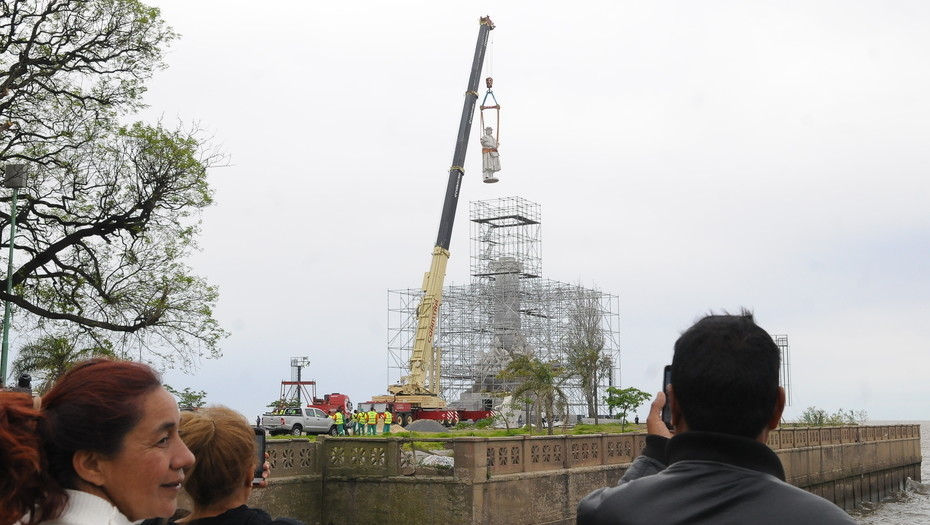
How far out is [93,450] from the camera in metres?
2.95

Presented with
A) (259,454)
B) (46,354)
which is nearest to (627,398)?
(46,354)

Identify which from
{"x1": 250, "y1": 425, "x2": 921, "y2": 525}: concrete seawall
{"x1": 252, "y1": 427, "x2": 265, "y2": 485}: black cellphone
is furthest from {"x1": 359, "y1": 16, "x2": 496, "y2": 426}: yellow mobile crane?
{"x1": 252, "y1": 427, "x2": 265, "y2": 485}: black cellphone

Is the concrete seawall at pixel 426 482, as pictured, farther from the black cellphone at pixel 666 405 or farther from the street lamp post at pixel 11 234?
the black cellphone at pixel 666 405

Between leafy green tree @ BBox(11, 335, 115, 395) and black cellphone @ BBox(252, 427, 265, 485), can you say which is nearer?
black cellphone @ BBox(252, 427, 265, 485)

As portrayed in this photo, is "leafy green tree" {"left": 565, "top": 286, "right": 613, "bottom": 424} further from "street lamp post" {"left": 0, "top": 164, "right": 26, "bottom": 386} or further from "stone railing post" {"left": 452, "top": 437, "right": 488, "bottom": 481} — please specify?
"street lamp post" {"left": 0, "top": 164, "right": 26, "bottom": 386}

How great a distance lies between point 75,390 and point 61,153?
77.9ft

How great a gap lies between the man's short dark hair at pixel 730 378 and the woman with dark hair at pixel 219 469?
6.00 feet

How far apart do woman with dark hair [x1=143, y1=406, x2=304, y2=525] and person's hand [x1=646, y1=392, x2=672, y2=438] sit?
1.50 meters

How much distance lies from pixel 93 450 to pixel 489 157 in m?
52.3

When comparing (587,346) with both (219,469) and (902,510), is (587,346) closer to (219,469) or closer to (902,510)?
(902,510)

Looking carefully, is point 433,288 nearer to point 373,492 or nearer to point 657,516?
→ point 373,492

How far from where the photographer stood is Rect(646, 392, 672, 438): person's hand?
10.5ft

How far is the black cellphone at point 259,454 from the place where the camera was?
4.18 meters

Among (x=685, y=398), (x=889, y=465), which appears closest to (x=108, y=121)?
(x=685, y=398)
